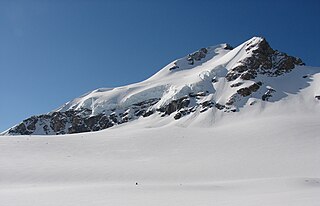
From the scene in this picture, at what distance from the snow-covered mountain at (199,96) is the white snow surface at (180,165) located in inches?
181

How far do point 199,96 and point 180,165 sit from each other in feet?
108

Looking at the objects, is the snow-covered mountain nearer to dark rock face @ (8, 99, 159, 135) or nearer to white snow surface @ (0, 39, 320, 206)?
dark rock face @ (8, 99, 159, 135)

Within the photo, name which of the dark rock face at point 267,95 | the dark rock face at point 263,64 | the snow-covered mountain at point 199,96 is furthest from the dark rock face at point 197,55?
the dark rock face at point 267,95

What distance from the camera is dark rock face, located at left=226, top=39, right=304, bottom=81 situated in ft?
191

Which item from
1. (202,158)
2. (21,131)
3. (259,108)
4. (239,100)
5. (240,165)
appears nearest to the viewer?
(240,165)

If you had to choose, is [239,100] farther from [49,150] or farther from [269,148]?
[49,150]

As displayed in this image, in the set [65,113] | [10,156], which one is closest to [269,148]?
[10,156]

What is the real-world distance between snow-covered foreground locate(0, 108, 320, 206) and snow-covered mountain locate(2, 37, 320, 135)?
1319 centimetres

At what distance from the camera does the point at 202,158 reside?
989 inches

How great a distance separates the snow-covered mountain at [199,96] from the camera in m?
50.2

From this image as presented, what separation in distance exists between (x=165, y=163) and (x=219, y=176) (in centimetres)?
484

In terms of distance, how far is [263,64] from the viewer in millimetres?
60375

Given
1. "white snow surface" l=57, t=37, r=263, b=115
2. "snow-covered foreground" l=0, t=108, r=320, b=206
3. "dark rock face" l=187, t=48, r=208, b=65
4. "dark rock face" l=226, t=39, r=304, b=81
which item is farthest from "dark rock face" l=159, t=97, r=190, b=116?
"dark rock face" l=187, t=48, r=208, b=65

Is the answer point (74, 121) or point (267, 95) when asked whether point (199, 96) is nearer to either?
point (267, 95)
